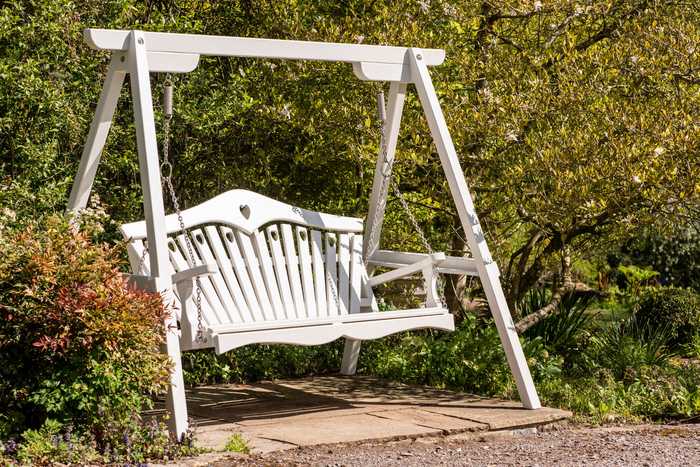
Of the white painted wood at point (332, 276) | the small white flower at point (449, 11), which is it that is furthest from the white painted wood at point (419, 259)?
the small white flower at point (449, 11)

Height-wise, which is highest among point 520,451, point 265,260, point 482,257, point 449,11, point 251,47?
point 449,11

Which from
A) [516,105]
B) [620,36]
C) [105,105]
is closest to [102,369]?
[105,105]

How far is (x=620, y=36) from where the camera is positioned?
6.71 m

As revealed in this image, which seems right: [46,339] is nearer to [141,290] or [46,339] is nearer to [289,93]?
[141,290]

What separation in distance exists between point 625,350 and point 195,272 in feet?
11.2

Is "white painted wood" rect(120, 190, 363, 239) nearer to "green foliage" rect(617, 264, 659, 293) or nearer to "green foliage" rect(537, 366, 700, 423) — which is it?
"green foliage" rect(537, 366, 700, 423)

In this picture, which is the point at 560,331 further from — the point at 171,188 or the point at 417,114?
the point at 171,188

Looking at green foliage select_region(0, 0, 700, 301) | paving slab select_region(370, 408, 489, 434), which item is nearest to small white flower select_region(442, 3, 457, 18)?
green foliage select_region(0, 0, 700, 301)

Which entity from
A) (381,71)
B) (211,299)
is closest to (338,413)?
(211,299)

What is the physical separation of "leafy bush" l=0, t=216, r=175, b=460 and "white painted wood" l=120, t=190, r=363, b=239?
1319 mm

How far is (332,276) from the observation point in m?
6.65

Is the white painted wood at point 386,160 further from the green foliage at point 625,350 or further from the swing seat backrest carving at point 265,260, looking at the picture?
the green foliage at point 625,350

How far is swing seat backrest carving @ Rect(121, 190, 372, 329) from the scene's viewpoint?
19.9 ft

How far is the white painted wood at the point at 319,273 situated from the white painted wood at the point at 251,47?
1343 millimetres
